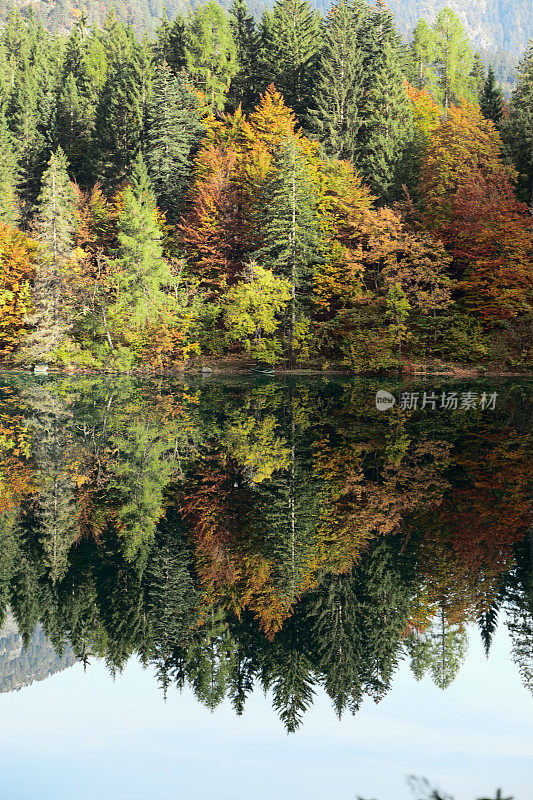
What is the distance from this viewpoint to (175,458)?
20734 mm

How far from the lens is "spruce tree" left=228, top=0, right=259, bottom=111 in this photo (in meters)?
73.0

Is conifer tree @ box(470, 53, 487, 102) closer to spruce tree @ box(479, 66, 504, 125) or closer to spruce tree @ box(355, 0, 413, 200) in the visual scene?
spruce tree @ box(355, 0, 413, 200)

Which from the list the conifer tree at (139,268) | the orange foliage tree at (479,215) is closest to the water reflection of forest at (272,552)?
the orange foliage tree at (479,215)

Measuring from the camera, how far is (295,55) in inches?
2712

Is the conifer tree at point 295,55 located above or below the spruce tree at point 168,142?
above

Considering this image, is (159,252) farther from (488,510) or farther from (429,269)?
(488,510)

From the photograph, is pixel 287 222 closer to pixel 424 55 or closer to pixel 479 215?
pixel 479 215

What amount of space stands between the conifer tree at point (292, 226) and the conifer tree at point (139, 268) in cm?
674

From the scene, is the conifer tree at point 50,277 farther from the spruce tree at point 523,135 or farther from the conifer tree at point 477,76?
the conifer tree at point 477,76

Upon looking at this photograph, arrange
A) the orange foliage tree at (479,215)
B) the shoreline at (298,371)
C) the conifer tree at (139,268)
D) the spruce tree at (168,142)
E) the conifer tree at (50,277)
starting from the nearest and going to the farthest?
the orange foliage tree at (479,215)
the shoreline at (298,371)
the conifer tree at (139,268)
the conifer tree at (50,277)
the spruce tree at (168,142)

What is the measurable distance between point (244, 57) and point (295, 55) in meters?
7.35

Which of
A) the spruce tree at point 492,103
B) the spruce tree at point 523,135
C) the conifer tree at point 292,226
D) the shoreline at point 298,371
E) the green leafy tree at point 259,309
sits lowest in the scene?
the shoreline at point 298,371

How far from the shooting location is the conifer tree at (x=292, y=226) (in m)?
52.3

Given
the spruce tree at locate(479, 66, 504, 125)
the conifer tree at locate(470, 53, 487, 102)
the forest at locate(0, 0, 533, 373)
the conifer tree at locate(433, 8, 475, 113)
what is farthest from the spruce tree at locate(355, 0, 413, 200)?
the conifer tree at locate(433, 8, 475, 113)
